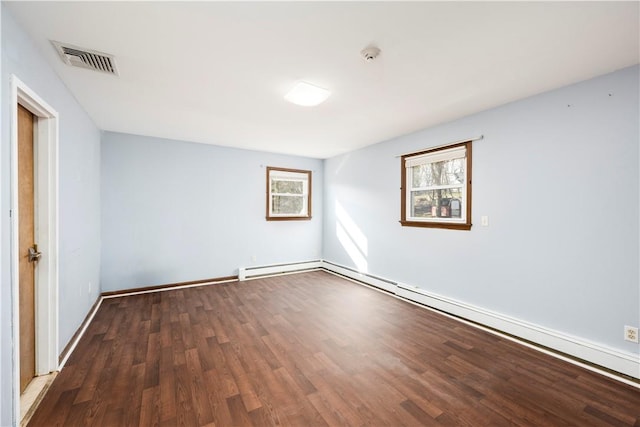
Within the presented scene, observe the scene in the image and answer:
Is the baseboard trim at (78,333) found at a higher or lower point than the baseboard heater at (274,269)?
lower

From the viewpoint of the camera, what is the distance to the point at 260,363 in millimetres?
2350

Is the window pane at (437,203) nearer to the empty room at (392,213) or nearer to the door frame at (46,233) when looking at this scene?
the empty room at (392,213)

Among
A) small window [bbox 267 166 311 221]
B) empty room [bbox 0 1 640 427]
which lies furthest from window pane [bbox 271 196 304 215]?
empty room [bbox 0 1 640 427]

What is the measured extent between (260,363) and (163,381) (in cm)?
75

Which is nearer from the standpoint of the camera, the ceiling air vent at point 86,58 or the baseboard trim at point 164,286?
the ceiling air vent at point 86,58

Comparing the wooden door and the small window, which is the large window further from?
the wooden door

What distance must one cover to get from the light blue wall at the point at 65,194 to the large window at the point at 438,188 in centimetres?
404

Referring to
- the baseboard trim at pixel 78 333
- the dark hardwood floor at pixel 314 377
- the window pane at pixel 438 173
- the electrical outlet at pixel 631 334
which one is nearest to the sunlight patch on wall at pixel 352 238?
the window pane at pixel 438 173

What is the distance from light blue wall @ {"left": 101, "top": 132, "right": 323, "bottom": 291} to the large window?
2.65 m

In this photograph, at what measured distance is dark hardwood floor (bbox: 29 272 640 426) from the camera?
1.75 m

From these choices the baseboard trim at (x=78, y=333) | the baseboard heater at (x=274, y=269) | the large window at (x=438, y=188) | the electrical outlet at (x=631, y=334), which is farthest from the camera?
the baseboard heater at (x=274, y=269)

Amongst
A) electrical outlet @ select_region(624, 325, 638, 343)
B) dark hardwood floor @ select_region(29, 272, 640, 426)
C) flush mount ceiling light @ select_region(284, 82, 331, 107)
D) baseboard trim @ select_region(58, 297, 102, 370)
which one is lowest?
dark hardwood floor @ select_region(29, 272, 640, 426)

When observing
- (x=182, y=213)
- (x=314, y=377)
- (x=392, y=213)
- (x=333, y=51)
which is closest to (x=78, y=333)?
(x=182, y=213)

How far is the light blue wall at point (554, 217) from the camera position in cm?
222
